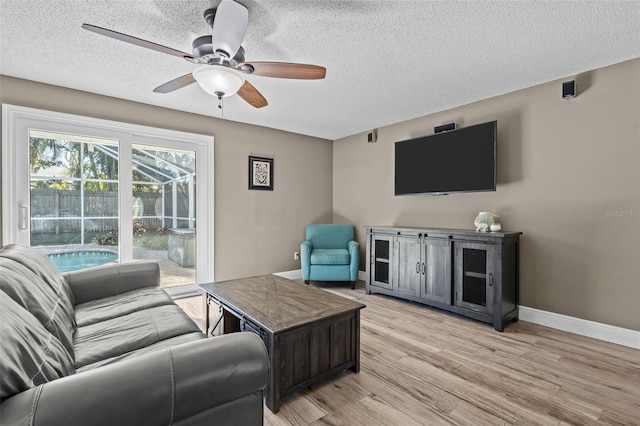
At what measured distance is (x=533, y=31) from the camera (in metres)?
2.12

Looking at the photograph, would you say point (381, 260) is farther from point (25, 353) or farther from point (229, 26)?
point (25, 353)

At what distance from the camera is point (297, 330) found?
1.83 meters

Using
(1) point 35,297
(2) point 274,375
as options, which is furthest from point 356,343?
(1) point 35,297

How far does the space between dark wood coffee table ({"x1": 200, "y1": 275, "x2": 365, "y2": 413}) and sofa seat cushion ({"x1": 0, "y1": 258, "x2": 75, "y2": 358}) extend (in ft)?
2.91

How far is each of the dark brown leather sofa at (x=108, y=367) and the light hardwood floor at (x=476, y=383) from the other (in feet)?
2.37

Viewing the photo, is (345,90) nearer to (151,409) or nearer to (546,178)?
(546,178)

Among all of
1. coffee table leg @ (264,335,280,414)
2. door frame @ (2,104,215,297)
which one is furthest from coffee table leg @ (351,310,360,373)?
door frame @ (2,104,215,297)

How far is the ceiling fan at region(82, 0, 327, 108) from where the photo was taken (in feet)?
5.44

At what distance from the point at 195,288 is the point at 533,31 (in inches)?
169

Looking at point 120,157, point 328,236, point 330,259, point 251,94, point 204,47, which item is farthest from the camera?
point 328,236

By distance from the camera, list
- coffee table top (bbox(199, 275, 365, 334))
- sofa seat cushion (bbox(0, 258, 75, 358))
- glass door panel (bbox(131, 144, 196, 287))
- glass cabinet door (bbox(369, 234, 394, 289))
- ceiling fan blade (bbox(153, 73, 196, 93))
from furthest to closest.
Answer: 1. glass cabinet door (bbox(369, 234, 394, 289))
2. glass door panel (bbox(131, 144, 196, 287))
3. ceiling fan blade (bbox(153, 73, 196, 93))
4. coffee table top (bbox(199, 275, 365, 334))
5. sofa seat cushion (bbox(0, 258, 75, 358))

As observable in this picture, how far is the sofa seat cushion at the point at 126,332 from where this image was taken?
1.46 metres

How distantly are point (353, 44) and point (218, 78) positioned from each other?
105cm

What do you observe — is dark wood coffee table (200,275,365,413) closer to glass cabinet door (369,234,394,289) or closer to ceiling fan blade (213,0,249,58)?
ceiling fan blade (213,0,249,58)
